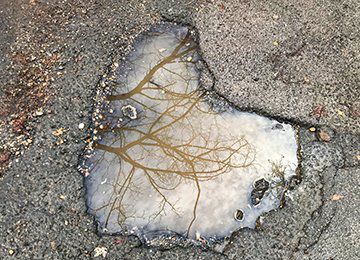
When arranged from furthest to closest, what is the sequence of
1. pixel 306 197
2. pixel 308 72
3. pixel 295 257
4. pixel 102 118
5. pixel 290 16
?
pixel 290 16 < pixel 308 72 < pixel 102 118 < pixel 306 197 < pixel 295 257

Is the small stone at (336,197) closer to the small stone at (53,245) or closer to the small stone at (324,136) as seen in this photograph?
the small stone at (324,136)

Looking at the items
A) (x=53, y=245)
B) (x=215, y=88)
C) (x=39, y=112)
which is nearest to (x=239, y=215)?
(x=215, y=88)

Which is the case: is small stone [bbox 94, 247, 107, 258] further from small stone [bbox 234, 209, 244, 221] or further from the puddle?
small stone [bbox 234, 209, 244, 221]

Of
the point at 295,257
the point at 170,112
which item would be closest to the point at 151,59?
the point at 170,112

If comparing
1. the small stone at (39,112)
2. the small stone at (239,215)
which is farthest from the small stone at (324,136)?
the small stone at (39,112)

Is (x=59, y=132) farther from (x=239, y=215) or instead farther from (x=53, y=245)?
(x=239, y=215)

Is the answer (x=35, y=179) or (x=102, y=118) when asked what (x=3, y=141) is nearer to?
(x=35, y=179)

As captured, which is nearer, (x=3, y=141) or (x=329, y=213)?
(x=329, y=213)

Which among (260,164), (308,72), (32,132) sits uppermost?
(308,72)
